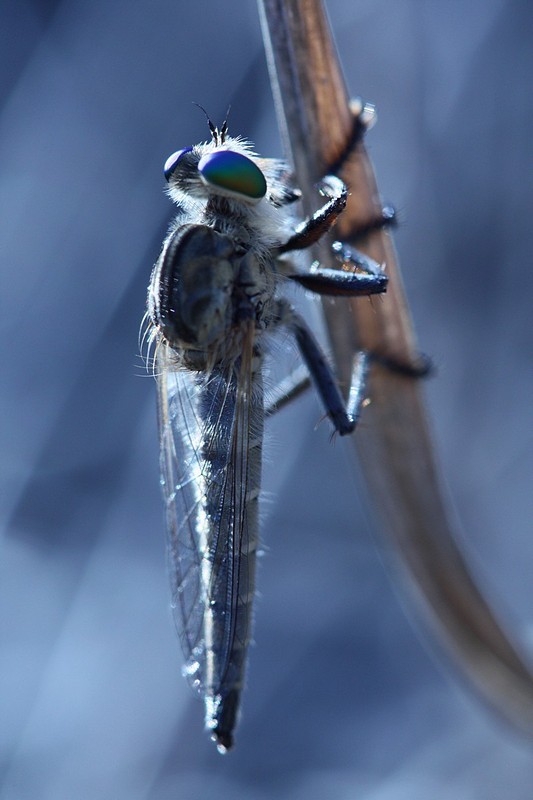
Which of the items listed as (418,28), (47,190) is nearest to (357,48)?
(418,28)

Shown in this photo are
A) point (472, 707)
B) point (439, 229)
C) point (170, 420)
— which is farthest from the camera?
point (439, 229)

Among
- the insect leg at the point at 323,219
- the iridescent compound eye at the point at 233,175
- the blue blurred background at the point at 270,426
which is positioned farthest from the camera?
the blue blurred background at the point at 270,426

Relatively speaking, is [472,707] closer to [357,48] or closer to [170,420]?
[170,420]

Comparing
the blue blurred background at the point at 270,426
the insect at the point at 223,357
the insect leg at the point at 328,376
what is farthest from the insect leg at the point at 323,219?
the blue blurred background at the point at 270,426

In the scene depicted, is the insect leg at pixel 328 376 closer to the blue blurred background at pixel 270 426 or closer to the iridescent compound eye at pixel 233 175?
the iridescent compound eye at pixel 233 175

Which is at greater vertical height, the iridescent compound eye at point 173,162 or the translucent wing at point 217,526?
the iridescent compound eye at point 173,162

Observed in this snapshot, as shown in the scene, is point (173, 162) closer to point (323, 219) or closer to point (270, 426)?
point (323, 219)

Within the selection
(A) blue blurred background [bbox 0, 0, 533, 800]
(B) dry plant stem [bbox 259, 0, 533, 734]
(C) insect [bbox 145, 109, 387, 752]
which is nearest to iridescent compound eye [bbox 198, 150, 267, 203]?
(C) insect [bbox 145, 109, 387, 752]
